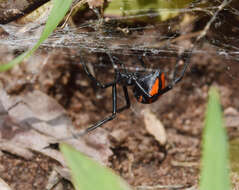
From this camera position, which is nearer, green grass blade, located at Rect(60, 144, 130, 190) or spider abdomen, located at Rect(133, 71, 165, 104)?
green grass blade, located at Rect(60, 144, 130, 190)

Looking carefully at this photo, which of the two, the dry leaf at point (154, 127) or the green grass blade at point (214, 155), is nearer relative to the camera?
the green grass blade at point (214, 155)

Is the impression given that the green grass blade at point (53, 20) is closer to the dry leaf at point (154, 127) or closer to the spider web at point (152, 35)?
the spider web at point (152, 35)

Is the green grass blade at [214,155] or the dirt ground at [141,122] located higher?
the green grass blade at [214,155]

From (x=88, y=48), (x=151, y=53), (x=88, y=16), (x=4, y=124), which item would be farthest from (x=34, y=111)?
(x=151, y=53)

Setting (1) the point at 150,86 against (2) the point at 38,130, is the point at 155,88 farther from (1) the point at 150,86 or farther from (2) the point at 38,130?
(2) the point at 38,130

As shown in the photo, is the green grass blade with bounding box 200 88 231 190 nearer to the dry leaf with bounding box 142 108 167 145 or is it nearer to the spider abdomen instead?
the spider abdomen

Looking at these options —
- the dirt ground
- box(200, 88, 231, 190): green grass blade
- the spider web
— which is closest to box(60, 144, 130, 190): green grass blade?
box(200, 88, 231, 190): green grass blade

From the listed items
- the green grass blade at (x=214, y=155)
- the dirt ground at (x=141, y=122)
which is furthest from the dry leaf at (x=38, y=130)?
the green grass blade at (x=214, y=155)
